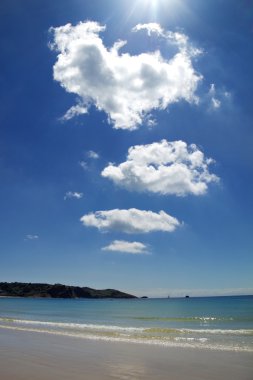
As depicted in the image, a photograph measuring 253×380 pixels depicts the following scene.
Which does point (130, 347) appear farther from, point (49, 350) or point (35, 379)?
point (35, 379)

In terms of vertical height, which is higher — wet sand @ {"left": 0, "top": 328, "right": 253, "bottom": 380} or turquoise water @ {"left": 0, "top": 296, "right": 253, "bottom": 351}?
wet sand @ {"left": 0, "top": 328, "right": 253, "bottom": 380}

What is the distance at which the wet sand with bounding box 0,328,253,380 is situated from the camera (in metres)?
11.5

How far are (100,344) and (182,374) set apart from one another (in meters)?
8.71

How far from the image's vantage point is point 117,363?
13.6 meters

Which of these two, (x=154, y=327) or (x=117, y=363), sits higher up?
(x=117, y=363)

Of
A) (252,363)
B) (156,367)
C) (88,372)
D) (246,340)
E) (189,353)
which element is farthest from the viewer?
(246,340)

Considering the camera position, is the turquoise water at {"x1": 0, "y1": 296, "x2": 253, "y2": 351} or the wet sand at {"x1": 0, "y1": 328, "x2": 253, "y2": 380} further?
→ the turquoise water at {"x1": 0, "y1": 296, "x2": 253, "y2": 351}

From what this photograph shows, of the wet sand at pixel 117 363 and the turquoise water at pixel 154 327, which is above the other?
the wet sand at pixel 117 363

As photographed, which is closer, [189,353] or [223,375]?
[223,375]

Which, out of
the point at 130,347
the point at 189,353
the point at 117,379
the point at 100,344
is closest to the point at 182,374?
the point at 117,379

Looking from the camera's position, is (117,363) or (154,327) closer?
(117,363)

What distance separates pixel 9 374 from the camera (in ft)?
36.7

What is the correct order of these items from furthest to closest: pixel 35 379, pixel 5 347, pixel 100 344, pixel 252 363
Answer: pixel 100 344 → pixel 5 347 → pixel 252 363 → pixel 35 379

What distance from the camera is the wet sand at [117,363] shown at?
11453 millimetres
